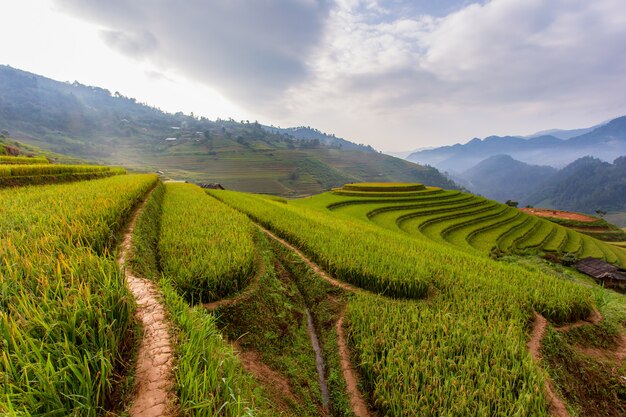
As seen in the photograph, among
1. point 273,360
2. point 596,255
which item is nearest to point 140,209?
point 273,360

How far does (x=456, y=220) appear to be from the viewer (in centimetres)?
3173

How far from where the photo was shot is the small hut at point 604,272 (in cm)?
2403

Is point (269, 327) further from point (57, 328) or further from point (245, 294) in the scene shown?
point (57, 328)

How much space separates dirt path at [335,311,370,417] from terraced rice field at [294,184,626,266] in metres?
19.9

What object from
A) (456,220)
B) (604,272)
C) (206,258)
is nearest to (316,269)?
(206,258)

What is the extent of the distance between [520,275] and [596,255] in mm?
39360

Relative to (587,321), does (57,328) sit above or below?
above

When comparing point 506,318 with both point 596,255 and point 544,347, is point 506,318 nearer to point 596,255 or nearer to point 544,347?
point 544,347

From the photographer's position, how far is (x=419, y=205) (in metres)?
34.7

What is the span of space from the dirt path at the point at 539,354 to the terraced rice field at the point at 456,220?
60.3 feet

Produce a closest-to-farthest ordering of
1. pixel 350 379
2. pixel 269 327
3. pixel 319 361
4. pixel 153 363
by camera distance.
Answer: pixel 153 363 < pixel 350 379 < pixel 319 361 < pixel 269 327

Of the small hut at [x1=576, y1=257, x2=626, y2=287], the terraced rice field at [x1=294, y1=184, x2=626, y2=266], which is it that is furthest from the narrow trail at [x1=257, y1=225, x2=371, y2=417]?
the small hut at [x1=576, y1=257, x2=626, y2=287]

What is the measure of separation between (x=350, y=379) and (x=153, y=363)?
324cm

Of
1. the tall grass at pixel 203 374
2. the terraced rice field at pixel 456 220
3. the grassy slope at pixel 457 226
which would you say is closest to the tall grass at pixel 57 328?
the tall grass at pixel 203 374
